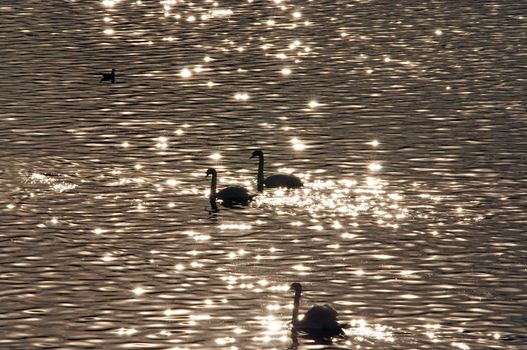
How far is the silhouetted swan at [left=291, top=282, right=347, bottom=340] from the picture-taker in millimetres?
39031

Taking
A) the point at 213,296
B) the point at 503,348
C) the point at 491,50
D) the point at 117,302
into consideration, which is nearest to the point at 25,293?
the point at 117,302

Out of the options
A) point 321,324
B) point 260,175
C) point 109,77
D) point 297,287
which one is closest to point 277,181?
point 260,175

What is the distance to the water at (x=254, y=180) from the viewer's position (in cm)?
4088

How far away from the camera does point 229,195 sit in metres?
53.0

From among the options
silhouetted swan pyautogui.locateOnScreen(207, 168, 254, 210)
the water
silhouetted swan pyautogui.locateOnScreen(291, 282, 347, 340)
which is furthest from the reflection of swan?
silhouetted swan pyautogui.locateOnScreen(291, 282, 347, 340)

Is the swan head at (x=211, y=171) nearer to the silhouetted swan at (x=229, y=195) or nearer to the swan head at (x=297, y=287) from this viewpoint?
the silhouetted swan at (x=229, y=195)

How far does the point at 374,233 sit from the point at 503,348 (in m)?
11.2

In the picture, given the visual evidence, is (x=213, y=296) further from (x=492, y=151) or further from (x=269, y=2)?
(x=269, y=2)

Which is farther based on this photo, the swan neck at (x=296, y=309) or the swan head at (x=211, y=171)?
the swan head at (x=211, y=171)

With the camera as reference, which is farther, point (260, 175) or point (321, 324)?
point (260, 175)

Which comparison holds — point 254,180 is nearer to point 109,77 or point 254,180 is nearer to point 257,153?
point 257,153

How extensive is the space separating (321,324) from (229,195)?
14.6 metres

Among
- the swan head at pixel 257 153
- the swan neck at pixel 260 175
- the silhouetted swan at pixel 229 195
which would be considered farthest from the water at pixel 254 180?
the swan head at pixel 257 153

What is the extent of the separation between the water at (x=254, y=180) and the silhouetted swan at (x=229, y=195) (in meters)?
0.61
